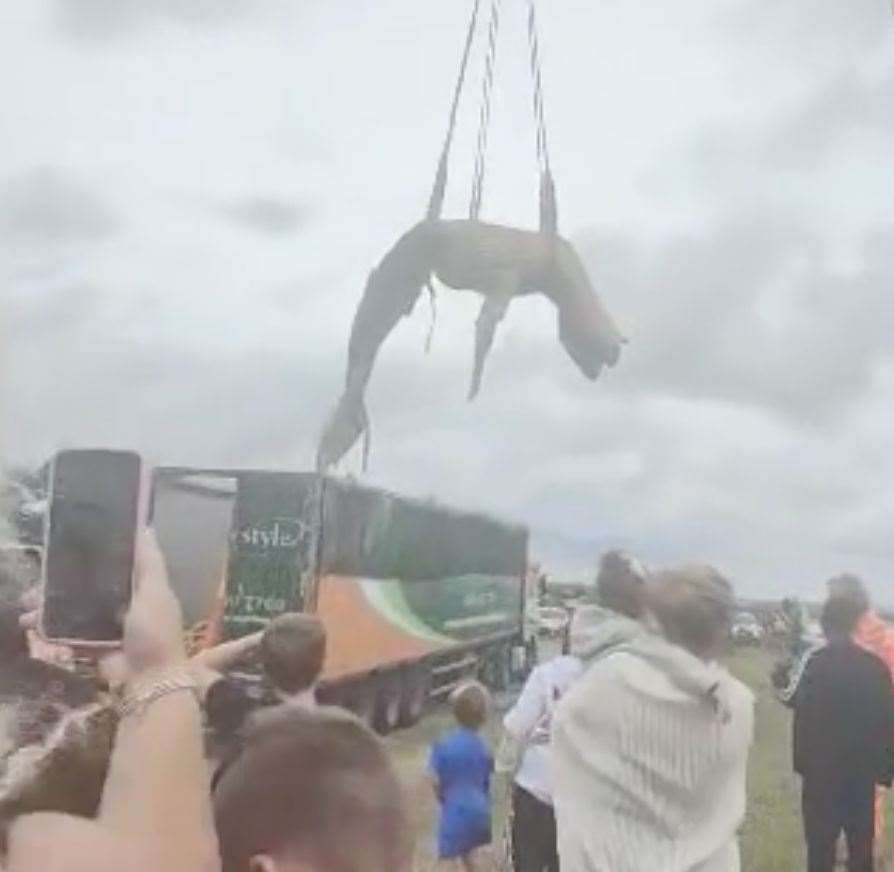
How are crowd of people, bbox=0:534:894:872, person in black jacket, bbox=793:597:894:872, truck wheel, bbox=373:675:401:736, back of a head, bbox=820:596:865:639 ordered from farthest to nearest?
truck wheel, bbox=373:675:401:736 < person in black jacket, bbox=793:597:894:872 < back of a head, bbox=820:596:865:639 < crowd of people, bbox=0:534:894:872

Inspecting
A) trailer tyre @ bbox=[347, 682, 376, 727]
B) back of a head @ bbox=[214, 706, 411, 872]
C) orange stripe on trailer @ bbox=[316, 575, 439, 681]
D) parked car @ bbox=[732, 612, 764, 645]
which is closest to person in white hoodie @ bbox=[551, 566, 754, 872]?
back of a head @ bbox=[214, 706, 411, 872]

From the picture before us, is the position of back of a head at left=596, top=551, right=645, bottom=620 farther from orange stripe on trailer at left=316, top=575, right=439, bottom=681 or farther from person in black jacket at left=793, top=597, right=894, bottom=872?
orange stripe on trailer at left=316, top=575, right=439, bottom=681

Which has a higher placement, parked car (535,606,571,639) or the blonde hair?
parked car (535,606,571,639)

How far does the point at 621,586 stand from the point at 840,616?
1.47m

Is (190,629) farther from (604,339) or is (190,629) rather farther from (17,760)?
(17,760)

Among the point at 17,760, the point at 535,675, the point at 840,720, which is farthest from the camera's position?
the point at 840,720

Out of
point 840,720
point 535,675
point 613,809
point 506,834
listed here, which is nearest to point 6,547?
point 613,809

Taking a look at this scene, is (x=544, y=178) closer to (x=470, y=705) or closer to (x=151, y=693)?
(x=470, y=705)

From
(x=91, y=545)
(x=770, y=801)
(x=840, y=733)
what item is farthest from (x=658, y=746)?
(x=770, y=801)

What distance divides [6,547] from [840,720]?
342 centimetres

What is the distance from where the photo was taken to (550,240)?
5.01 meters

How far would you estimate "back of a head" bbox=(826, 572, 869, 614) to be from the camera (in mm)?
4133

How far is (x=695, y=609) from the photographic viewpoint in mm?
2402

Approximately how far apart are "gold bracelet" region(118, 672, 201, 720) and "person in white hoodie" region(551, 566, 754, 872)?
1349 mm
